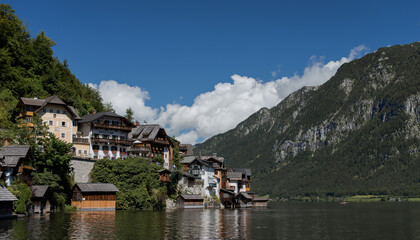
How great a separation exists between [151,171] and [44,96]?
109 ft

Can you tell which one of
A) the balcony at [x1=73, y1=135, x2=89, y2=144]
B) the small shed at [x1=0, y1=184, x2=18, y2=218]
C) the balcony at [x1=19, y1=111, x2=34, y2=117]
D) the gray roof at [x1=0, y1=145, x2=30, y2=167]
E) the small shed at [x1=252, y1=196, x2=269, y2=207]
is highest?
the balcony at [x1=19, y1=111, x2=34, y2=117]

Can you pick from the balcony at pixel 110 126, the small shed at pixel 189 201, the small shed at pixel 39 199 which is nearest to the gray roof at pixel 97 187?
the small shed at pixel 39 199

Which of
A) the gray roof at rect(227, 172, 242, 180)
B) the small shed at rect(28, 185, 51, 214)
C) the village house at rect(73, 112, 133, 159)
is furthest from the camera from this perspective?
the gray roof at rect(227, 172, 242, 180)

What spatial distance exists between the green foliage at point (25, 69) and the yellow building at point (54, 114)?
10.4 feet

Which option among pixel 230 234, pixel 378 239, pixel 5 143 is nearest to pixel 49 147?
pixel 5 143

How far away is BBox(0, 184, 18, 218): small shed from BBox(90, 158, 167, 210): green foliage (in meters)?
33.1

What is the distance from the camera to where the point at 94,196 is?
8706 cm

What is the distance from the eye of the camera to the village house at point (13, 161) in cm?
6638

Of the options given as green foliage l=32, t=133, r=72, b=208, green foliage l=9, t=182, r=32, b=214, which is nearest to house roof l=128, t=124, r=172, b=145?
green foliage l=32, t=133, r=72, b=208

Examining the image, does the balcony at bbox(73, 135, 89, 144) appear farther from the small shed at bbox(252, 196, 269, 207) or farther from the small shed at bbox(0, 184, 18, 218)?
the small shed at bbox(252, 196, 269, 207)

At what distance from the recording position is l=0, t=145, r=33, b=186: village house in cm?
6638

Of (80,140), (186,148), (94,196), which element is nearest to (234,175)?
(186,148)

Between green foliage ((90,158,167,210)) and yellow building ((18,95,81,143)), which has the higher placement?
yellow building ((18,95,81,143))

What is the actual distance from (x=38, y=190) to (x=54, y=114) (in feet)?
104
